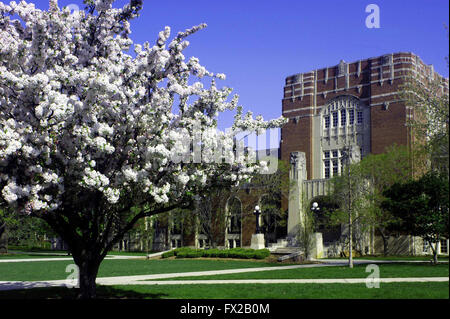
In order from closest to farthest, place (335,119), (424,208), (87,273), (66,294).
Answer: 1. (87,273)
2. (66,294)
3. (424,208)
4. (335,119)

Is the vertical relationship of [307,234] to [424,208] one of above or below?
below

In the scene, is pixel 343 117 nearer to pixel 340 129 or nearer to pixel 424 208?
pixel 340 129

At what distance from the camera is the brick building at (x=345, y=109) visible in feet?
173

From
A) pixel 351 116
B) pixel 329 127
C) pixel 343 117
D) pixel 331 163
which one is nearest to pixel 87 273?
pixel 331 163

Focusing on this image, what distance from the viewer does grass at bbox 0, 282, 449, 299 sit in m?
13.5

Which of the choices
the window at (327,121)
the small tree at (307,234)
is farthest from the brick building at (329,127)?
the small tree at (307,234)

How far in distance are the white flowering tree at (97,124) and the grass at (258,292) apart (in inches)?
79.0

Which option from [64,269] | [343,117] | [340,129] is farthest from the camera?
[343,117]

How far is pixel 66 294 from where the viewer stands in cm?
1491

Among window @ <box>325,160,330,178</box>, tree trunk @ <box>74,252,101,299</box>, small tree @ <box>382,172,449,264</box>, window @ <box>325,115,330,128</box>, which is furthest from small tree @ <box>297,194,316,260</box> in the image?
window @ <box>325,115,330,128</box>

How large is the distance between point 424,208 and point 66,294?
20025 mm

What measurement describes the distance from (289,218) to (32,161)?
41.7 m

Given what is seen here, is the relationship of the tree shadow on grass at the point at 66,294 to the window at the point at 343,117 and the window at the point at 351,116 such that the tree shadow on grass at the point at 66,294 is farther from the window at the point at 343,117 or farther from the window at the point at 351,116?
the window at the point at 343,117

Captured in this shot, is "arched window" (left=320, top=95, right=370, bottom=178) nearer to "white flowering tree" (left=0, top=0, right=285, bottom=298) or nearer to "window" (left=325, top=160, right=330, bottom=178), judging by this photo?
"window" (left=325, top=160, right=330, bottom=178)
